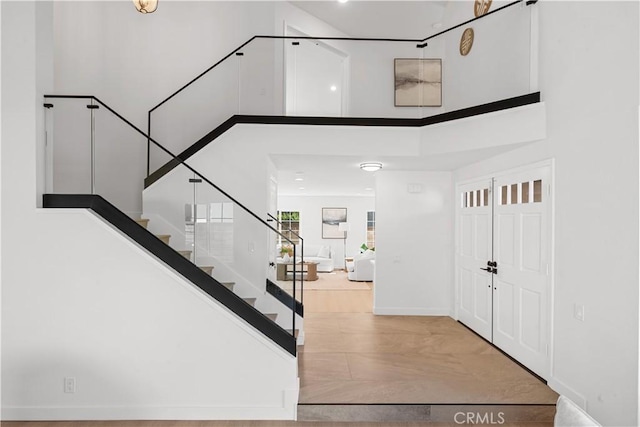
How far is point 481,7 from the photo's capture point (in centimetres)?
555

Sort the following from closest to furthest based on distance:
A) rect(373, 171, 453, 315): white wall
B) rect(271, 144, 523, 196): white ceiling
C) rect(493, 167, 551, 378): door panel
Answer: rect(493, 167, 551, 378): door panel, rect(271, 144, 523, 196): white ceiling, rect(373, 171, 453, 315): white wall

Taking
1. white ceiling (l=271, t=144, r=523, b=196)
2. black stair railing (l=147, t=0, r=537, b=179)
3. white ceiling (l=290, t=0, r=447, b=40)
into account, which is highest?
white ceiling (l=290, t=0, r=447, b=40)

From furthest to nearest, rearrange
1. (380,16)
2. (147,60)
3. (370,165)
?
(380,16)
(147,60)
(370,165)

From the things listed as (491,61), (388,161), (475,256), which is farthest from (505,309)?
(491,61)

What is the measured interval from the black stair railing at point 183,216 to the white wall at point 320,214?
28.8 feet

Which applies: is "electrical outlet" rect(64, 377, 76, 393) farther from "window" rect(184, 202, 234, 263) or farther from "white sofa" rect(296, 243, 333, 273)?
"white sofa" rect(296, 243, 333, 273)

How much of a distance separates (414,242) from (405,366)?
275 cm

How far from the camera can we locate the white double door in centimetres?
412

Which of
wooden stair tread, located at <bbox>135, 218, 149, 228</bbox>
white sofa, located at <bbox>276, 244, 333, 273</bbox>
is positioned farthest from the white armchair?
wooden stair tread, located at <bbox>135, 218, 149, 228</bbox>

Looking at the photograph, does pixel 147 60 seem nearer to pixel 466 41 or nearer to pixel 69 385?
pixel 466 41

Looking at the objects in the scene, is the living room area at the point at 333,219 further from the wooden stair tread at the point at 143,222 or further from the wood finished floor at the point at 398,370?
the wooden stair tread at the point at 143,222

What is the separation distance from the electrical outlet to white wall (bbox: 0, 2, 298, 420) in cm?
3

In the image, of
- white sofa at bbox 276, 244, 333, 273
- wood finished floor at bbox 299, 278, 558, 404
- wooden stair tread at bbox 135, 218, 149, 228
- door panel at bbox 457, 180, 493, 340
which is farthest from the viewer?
white sofa at bbox 276, 244, 333, 273

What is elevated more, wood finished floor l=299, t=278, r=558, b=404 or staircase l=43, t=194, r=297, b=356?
staircase l=43, t=194, r=297, b=356
